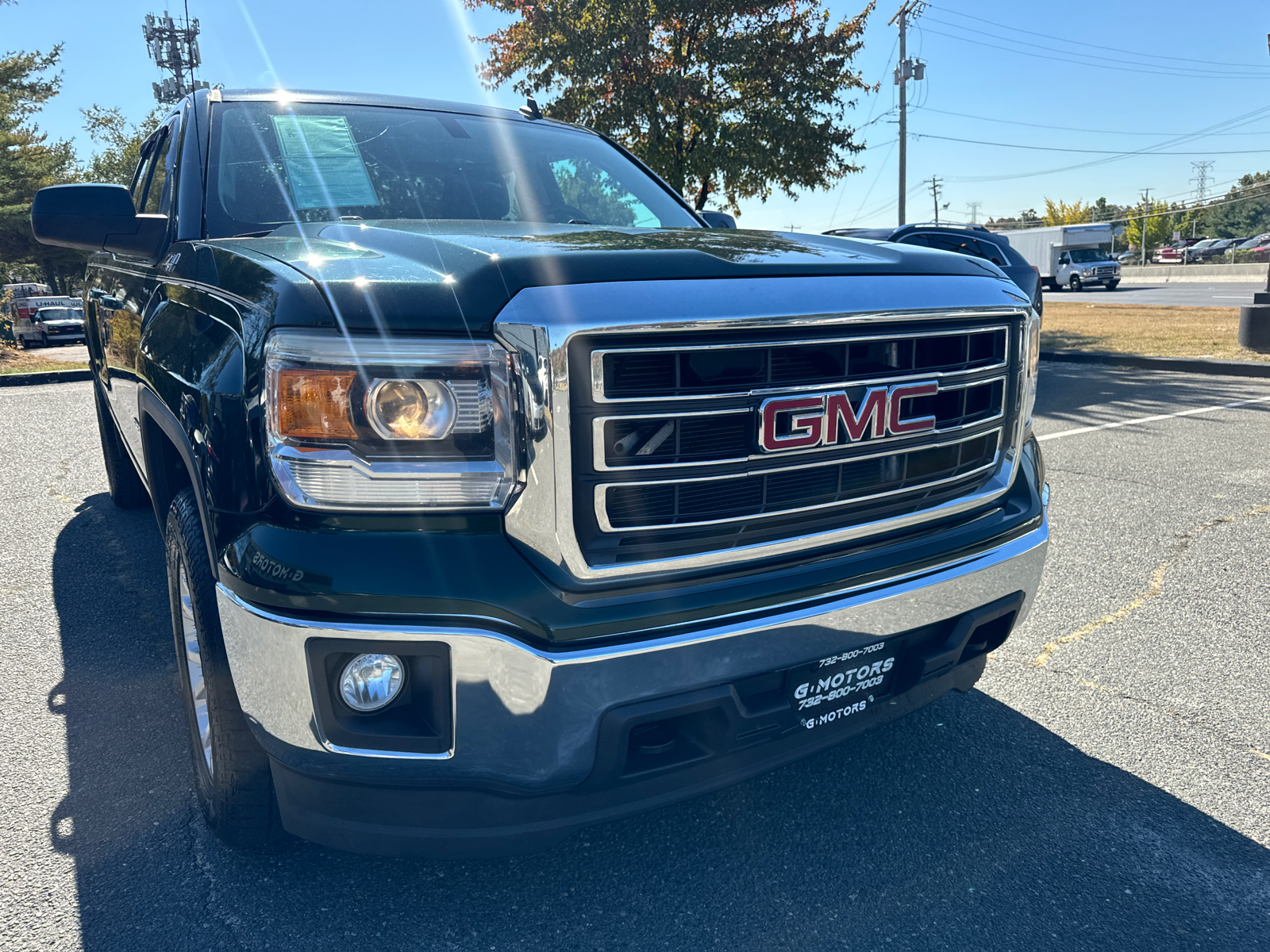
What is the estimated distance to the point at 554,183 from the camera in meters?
3.36

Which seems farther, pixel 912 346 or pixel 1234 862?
pixel 1234 862

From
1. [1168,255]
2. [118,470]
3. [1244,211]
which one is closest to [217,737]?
[118,470]

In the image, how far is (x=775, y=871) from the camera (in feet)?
7.16

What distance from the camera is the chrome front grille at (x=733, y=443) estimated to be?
1.69 meters

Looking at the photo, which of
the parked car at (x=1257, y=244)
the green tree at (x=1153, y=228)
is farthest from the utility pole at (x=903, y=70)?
the green tree at (x=1153, y=228)

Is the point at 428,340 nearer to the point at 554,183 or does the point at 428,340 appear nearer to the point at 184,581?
the point at 184,581

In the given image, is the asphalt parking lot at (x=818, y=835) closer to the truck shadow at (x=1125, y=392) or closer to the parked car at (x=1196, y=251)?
the truck shadow at (x=1125, y=392)

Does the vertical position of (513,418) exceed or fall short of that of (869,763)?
it exceeds it

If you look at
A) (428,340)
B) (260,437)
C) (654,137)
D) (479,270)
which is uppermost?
(654,137)

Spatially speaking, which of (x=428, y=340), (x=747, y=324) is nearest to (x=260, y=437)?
(x=428, y=340)

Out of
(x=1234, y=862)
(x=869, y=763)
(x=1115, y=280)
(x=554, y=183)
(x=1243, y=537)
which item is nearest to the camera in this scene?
(x=1234, y=862)

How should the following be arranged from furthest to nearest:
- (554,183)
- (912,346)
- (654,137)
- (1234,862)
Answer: (654,137)
(554,183)
(1234,862)
(912,346)

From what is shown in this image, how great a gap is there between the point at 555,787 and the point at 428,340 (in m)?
0.86

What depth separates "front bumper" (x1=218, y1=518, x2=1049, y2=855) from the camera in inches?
64.9
